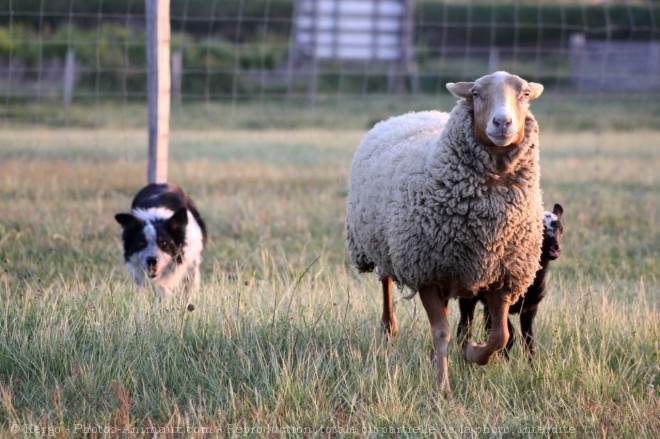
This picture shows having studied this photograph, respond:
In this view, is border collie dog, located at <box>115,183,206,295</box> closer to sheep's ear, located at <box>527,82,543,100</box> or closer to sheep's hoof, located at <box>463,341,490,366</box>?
sheep's hoof, located at <box>463,341,490,366</box>

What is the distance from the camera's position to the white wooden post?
6992 millimetres

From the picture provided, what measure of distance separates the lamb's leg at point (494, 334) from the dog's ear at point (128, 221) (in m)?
2.80

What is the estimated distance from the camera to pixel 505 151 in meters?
4.39

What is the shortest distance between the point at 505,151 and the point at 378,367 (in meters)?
1.22

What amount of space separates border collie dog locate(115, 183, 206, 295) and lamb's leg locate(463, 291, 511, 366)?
2338 mm

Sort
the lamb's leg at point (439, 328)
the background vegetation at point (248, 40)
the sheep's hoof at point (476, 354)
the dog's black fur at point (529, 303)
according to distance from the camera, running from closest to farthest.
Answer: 1. the lamb's leg at point (439, 328)
2. the sheep's hoof at point (476, 354)
3. the dog's black fur at point (529, 303)
4. the background vegetation at point (248, 40)

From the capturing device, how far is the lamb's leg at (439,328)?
4.30 m

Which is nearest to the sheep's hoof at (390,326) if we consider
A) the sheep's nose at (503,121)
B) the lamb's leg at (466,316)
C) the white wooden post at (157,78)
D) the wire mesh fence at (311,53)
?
the lamb's leg at (466,316)

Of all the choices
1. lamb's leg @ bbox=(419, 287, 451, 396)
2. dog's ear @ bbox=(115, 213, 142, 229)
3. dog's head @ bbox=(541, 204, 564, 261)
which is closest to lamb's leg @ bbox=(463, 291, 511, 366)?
lamb's leg @ bbox=(419, 287, 451, 396)

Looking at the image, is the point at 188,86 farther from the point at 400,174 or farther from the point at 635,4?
the point at 400,174

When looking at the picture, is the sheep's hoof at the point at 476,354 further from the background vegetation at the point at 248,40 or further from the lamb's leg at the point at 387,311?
the background vegetation at the point at 248,40

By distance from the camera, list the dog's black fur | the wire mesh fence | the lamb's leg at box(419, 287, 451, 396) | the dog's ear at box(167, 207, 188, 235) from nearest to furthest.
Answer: the lamb's leg at box(419, 287, 451, 396)
the dog's black fur
the dog's ear at box(167, 207, 188, 235)
the wire mesh fence

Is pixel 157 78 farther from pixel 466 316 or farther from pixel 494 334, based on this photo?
pixel 494 334

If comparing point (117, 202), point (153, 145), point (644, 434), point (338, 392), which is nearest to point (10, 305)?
point (338, 392)
